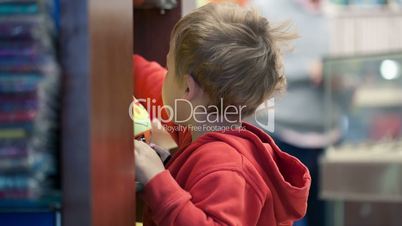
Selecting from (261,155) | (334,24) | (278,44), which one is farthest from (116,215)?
(334,24)

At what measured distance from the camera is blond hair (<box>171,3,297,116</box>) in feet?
3.53

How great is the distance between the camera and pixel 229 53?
1.07 meters

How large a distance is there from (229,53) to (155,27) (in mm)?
451

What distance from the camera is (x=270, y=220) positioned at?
107cm

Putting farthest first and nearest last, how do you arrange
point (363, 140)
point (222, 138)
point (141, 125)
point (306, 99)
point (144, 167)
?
point (306, 99) → point (363, 140) → point (141, 125) → point (222, 138) → point (144, 167)

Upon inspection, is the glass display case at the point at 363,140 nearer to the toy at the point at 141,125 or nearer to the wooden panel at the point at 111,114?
the toy at the point at 141,125

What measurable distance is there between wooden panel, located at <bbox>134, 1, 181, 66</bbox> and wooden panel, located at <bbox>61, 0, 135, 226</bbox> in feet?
2.73

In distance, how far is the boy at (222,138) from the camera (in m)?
0.94

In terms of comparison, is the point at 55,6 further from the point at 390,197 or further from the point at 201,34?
the point at 390,197

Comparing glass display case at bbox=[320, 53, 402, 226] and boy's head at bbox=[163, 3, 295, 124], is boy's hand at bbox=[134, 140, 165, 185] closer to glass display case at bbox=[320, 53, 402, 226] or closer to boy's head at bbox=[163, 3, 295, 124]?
boy's head at bbox=[163, 3, 295, 124]

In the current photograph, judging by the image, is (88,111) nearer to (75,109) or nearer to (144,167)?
(75,109)

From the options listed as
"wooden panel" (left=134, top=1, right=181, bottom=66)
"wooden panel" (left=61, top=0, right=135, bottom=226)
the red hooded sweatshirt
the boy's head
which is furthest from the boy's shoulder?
"wooden panel" (left=134, top=1, right=181, bottom=66)

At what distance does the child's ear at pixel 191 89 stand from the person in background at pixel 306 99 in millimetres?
2222

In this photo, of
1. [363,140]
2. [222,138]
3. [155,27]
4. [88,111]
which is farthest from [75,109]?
[363,140]
